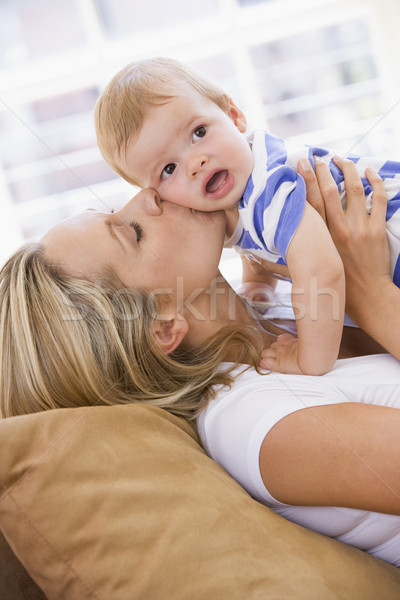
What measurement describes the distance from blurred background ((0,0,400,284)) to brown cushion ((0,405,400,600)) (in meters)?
2.60

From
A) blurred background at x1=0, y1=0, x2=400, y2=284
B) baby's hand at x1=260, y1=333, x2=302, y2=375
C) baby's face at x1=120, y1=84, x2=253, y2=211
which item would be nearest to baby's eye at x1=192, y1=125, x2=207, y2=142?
baby's face at x1=120, y1=84, x2=253, y2=211

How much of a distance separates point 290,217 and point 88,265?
43 cm

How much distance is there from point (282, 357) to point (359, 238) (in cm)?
31

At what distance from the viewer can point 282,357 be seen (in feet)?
4.01

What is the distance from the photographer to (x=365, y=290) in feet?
3.95

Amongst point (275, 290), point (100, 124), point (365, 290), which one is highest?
point (100, 124)

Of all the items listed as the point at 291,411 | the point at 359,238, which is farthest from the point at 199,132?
the point at 291,411

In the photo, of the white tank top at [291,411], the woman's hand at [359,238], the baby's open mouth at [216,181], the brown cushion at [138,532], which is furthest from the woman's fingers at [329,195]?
the brown cushion at [138,532]

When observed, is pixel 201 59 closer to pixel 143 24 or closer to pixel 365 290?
pixel 143 24

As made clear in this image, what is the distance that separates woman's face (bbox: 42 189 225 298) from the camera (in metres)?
1.18

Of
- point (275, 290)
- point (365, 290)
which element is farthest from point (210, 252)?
point (275, 290)

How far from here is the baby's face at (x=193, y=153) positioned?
3.91 ft

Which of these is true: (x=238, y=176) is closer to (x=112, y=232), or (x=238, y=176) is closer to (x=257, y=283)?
(x=112, y=232)

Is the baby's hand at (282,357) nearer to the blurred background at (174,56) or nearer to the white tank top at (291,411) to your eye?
the white tank top at (291,411)
